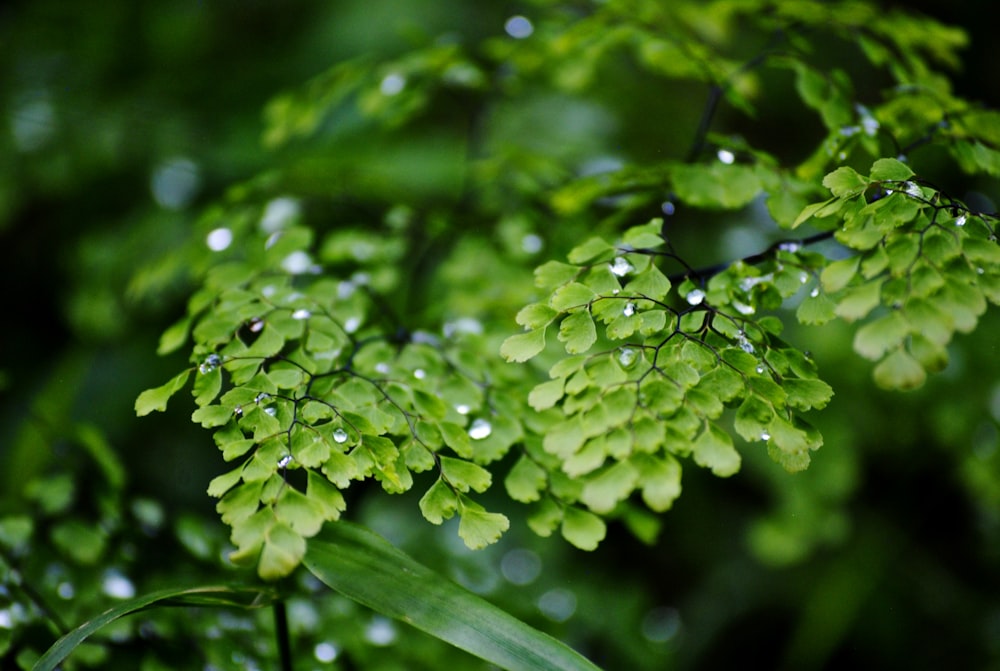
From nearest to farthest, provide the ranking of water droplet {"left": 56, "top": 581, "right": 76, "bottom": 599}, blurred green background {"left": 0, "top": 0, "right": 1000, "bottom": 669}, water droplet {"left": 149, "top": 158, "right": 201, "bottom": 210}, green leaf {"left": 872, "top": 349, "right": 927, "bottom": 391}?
green leaf {"left": 872, "top": 349, "right": 927, "bottom": 391}, water droplet {"left": 56, "top": 581, "right": 76, "bottom": 599}, blurred green background {"left": 0, "top": 0, "right": 1000, "bottom": 669}, water droplet {"left": 149, "top": 158, "right": 201, "bottom": 210}

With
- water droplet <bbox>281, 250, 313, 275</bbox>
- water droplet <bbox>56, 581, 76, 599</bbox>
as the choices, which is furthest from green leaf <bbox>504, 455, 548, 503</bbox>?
water droplet <bbox>56, 581, 76, 599</bbox>

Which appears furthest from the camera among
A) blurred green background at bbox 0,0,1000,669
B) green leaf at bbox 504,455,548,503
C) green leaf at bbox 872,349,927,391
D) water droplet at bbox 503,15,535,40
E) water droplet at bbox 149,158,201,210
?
water droplet at bbox 149,158,201,210

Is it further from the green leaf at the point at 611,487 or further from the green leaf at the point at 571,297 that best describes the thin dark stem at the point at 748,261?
the green leaf at the point at 611,487

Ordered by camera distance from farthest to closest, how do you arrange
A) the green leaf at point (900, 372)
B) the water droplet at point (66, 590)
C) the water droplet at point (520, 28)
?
the water droplet at point (520, 28) → the water droplet at point (66, 590) → the green leaf at point (900, 372)

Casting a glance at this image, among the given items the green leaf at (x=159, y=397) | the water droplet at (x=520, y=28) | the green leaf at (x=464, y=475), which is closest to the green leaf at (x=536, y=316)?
the green leaf at (x=464, y=475)

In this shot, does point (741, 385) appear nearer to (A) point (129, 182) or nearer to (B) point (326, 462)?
(B) point (326, 462)

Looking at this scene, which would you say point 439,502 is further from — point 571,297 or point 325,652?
point 325,652

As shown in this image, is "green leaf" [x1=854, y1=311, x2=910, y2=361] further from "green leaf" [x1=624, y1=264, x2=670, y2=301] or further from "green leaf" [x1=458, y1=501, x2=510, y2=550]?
"green leaf" [x1=458, y1=501, x2=510, y2=550]
